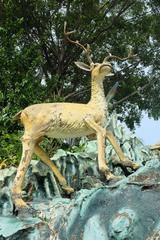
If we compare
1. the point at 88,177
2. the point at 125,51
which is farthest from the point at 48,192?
the point at 125,51

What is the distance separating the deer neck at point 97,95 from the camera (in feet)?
18.9

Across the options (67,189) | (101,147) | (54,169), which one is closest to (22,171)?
(54,169)

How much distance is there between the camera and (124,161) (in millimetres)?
5520

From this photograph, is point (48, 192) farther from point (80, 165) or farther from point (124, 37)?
point (124, 37)

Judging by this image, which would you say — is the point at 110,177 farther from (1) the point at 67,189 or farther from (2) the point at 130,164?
(1) the point at 67,189

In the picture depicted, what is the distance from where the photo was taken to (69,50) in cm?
1555

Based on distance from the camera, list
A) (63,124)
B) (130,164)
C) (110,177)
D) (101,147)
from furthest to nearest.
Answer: (63,124)
(130,164)
(101,147)
(110,177)

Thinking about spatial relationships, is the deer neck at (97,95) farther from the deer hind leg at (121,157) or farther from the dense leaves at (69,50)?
the dense leaves at (69,50)

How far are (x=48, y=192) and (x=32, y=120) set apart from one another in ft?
2.38

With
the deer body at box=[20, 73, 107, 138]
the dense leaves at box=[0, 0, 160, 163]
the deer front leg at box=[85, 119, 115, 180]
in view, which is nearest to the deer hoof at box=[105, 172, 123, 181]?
the deer front leg at box=[85, 119, 115, 180]

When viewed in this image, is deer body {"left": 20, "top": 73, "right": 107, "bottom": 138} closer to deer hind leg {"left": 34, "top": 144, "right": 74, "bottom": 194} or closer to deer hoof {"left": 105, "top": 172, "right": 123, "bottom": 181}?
deer hind leg {"left": 34, "top": 144, "right": 74, "bottom": 194}

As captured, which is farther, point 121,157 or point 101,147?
point 121,157

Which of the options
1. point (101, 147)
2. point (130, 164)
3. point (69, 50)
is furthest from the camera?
point (69, 50)

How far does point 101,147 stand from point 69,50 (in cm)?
1039
